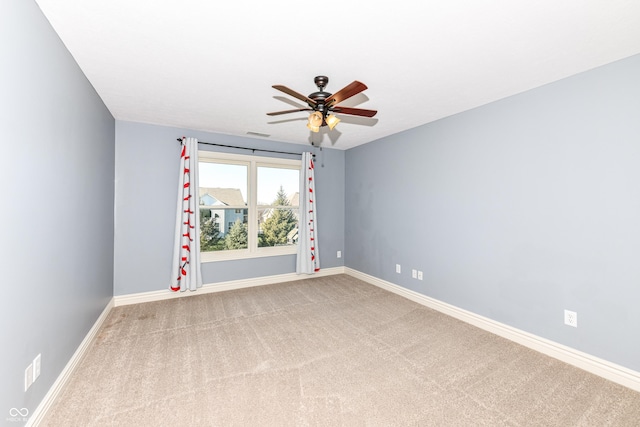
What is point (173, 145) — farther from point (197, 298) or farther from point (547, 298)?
point (547, 298)

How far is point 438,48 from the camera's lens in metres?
2.00

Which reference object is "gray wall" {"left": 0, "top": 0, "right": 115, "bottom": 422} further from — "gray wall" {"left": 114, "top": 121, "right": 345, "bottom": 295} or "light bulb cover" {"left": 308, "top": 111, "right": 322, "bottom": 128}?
"light bulb cover" {"left": 308, "top": 111, "right": 322, "bottom": 128}

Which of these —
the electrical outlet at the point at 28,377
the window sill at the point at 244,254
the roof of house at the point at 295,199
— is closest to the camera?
the electrical outlet at the point at 28,377

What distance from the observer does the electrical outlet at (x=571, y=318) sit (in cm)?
234

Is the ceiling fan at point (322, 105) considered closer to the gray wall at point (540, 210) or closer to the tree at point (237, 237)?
the gray wall at point (540, 210)

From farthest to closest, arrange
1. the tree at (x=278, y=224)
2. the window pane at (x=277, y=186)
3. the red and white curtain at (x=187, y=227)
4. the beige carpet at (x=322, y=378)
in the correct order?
the tree at (x=278, y=224)
the window pane at (x=277, y=186)
the red and white curtain at (x=187, y=227)
the beige carpet at (x=322, y=378)

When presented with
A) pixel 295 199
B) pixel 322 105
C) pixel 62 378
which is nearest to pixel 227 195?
pixel 295 199

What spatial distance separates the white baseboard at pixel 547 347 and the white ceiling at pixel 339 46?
237 centimetres

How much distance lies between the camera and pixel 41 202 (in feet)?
5.46

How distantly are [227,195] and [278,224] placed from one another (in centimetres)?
102

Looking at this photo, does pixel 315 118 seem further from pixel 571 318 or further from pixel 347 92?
pixel 571 318

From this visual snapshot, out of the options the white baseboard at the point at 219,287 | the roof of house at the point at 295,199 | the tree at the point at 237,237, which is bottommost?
the white baseboard at the point at 219,287

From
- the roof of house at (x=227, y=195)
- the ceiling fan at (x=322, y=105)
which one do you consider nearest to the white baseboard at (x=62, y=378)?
the roof of house at (x=227, y=195)

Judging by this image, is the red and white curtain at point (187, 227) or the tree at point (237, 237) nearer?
the red and white curtain at point (187, 227)
